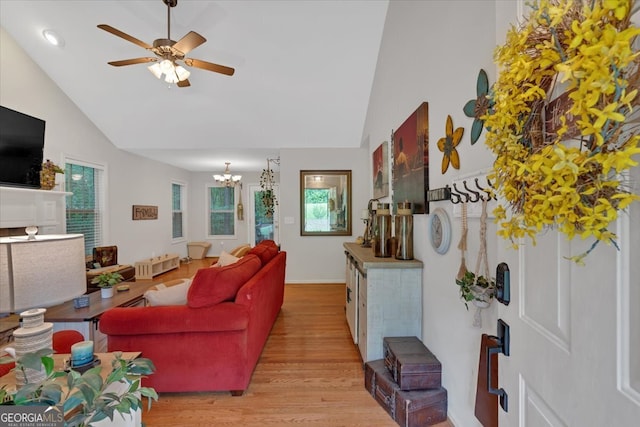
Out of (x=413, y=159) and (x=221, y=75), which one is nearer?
(x=413, y=159)

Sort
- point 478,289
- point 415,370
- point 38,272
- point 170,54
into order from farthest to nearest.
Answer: point 170,54 < point 415,370 < point 478,289 < point 38,272

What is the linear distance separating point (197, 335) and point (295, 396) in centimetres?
84

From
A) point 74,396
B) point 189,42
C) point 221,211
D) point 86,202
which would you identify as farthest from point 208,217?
point 74,396

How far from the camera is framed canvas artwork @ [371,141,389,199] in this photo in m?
3.38

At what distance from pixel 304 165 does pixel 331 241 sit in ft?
4.86

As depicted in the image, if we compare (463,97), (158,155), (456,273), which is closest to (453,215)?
(456,273)

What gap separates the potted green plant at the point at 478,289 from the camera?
1.30 meters

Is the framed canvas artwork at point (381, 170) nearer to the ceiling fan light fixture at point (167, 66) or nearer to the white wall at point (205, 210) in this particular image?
the ceiling fan light fixture at point (167, 66)

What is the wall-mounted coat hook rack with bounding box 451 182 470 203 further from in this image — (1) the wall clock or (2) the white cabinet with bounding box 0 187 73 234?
(2) the white cabinet with bounding box 0 187 73 234

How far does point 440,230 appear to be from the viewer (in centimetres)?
186

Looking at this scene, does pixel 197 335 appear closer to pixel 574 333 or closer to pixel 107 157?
pixel 574 333

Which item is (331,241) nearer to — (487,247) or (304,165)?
(304,165)

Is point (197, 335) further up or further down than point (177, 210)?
further down

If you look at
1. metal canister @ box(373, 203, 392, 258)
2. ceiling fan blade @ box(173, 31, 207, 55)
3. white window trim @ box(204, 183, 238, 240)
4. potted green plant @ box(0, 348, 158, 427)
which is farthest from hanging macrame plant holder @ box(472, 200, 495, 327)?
white window trim @ box(204, 183, 238, 240)
